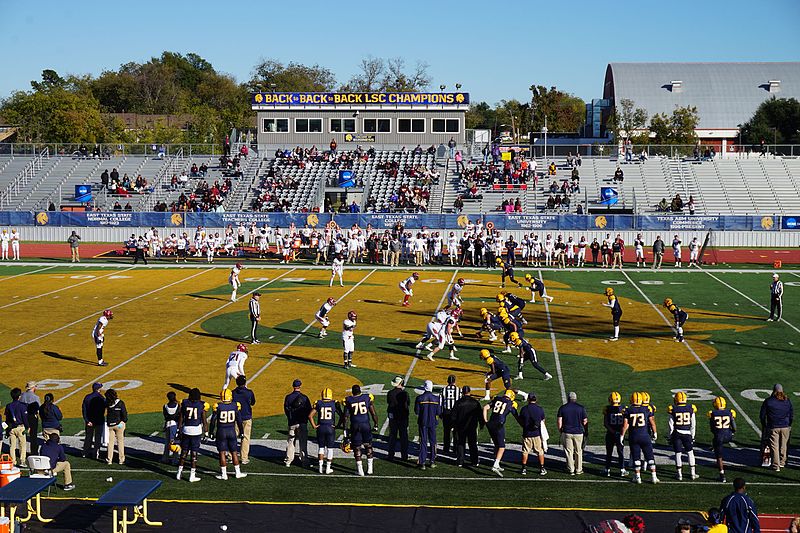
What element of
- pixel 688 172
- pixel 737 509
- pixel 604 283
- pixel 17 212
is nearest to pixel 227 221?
pixel 17 212

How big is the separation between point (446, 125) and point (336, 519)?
2028 inches

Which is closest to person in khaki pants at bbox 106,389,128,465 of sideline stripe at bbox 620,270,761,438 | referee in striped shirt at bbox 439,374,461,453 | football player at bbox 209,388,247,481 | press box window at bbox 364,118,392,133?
football player at bbox 209,388,247,481

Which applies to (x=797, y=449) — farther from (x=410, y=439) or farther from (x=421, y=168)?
(x=421, y=168)

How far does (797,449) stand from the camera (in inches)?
637

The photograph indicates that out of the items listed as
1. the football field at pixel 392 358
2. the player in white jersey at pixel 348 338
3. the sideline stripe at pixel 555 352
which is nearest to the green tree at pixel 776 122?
the football field at pixel 392 358

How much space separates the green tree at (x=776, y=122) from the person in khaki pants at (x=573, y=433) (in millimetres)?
74962

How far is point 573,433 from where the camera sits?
1511 centimetres

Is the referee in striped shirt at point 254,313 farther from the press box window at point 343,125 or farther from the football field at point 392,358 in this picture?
the press box window at point 343,125

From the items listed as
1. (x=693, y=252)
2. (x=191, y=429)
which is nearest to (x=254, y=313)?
(x=191, y=429)

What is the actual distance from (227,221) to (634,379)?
34102 millimetres

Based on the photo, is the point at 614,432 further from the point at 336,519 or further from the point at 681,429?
the point at 336,519

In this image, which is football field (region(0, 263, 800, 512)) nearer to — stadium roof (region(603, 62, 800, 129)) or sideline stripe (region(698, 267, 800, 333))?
sideline stripe (region(698, 267, 800, 333))

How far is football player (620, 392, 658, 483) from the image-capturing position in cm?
1474

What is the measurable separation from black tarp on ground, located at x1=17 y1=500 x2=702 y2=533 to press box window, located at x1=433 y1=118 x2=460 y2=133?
50929mm
